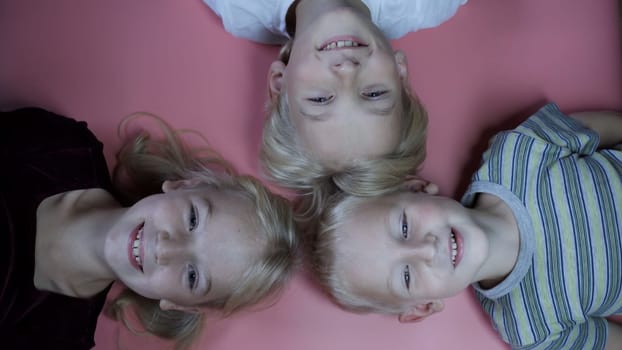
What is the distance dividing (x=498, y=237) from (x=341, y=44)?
0.48 m

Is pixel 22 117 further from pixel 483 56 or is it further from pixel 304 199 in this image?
pixel 483 56

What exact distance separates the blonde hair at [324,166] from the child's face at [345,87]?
0.05 meters

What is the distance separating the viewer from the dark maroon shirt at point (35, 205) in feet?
3.29

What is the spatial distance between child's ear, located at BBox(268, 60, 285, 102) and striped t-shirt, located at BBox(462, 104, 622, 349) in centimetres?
45

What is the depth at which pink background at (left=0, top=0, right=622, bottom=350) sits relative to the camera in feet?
3.87

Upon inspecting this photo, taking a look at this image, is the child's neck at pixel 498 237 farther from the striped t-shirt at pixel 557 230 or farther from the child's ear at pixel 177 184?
the child's ear at pixel 177 184

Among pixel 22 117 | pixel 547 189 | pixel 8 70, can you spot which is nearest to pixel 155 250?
pixel 22 117

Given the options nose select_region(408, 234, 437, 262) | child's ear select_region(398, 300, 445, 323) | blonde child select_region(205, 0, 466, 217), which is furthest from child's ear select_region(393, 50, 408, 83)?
child's ear select_region(398, 300, 445, 323)

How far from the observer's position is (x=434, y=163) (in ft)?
4.12

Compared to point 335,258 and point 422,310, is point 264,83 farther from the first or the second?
point 422,310

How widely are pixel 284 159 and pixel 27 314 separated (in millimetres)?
561

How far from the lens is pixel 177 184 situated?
1072 millimetres

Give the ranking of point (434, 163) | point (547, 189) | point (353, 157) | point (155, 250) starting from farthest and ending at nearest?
point (434, 163)
point (547, 189)
point (353, 157)
point (155, 250)

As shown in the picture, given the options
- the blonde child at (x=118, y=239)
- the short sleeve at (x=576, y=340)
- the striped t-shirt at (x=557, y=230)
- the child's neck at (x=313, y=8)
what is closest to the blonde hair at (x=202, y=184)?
the blonde child at (x=118, y=239)
